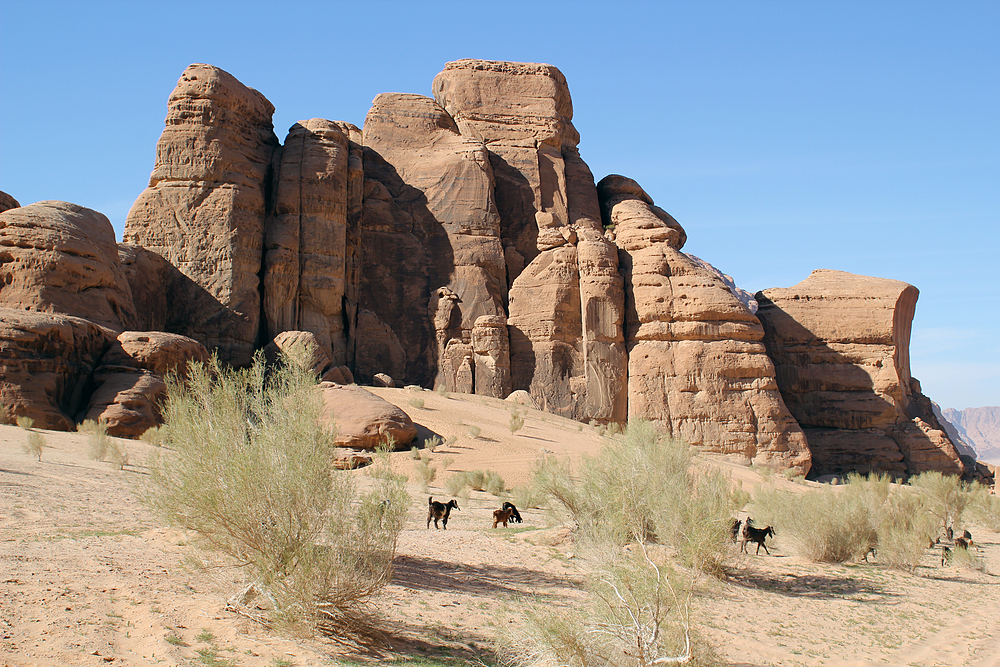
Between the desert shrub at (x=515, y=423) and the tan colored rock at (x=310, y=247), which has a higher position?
Answer: the tan colored rock at (x=310, y=247)

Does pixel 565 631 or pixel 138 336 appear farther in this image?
pixel 138 336

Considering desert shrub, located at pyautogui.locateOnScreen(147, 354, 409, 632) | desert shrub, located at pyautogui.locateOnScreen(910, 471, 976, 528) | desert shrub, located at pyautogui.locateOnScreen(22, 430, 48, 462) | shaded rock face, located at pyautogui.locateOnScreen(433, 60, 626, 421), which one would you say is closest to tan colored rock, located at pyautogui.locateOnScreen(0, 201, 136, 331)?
desert shrub, located at pyautogui.locateOnScreen(22, 430, 48, 462)

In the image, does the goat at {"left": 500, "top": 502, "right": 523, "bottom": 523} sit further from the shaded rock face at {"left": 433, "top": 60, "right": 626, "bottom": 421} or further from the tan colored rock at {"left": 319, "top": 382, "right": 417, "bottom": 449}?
the shaded rock face at {"left": 433, "top": 60, "right": 626, "bottom": 421}

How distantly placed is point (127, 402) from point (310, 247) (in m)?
11.0

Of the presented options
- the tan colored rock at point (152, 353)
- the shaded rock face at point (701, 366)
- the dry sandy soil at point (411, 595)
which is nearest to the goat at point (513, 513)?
the dry sandy soil at point (411, 595)

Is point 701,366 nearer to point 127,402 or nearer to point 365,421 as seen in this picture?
point 365,421

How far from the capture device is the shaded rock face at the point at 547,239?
28469mm

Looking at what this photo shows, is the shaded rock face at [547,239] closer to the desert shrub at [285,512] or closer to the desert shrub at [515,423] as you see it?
the desert shrub at [515,423]

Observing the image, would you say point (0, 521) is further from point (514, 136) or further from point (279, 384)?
point (514, 136)

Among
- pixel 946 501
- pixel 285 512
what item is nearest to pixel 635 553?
pixel 285 512

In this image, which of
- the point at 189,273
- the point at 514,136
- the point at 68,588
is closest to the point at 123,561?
the point at 68,588

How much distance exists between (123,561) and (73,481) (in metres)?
4.46

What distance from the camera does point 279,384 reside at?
30.1ft

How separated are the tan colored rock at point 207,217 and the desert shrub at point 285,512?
18.3m
